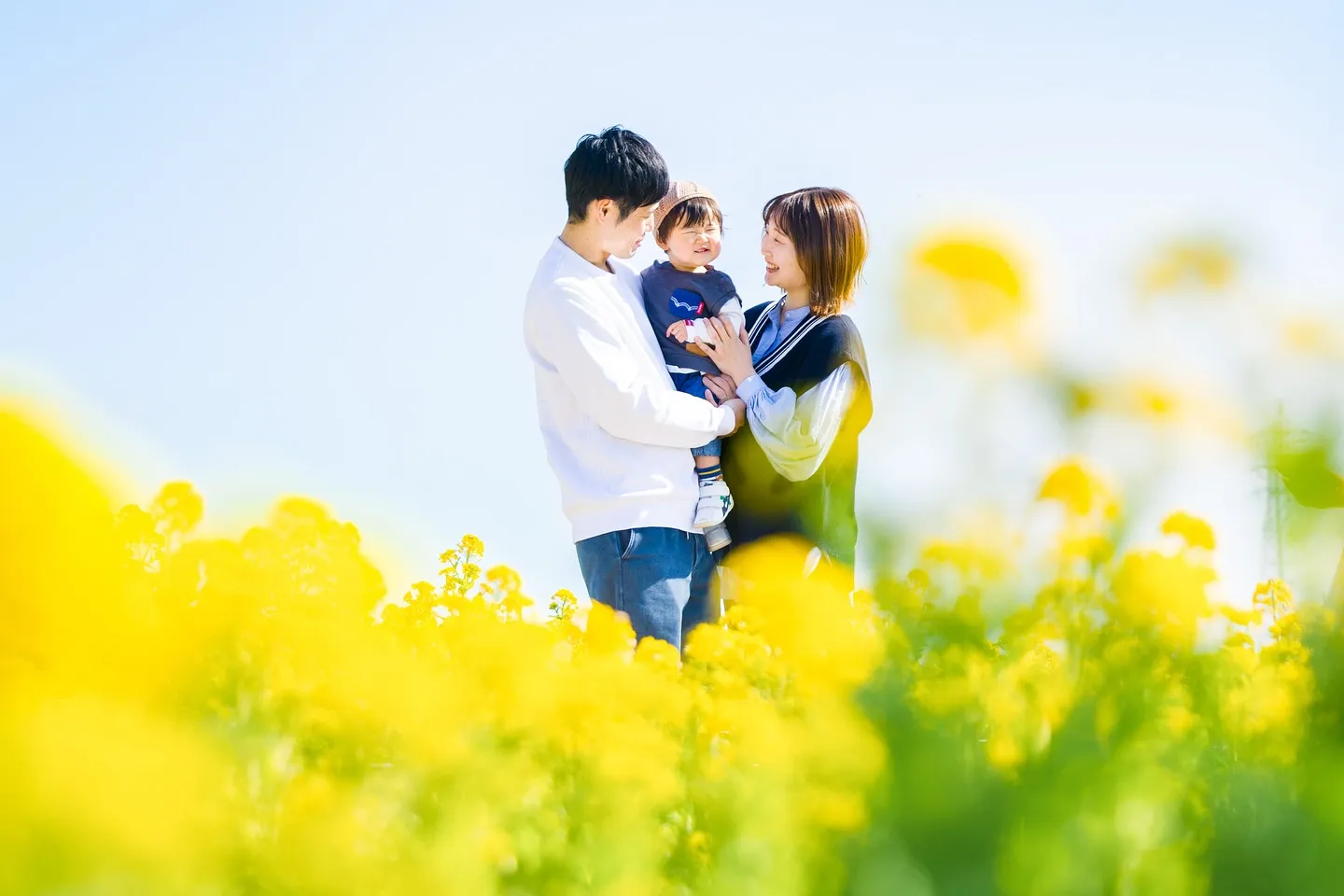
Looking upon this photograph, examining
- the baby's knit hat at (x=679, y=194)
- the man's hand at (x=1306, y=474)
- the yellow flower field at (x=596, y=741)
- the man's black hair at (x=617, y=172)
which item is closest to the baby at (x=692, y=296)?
the baby's knit hat at (x=679, y=194)

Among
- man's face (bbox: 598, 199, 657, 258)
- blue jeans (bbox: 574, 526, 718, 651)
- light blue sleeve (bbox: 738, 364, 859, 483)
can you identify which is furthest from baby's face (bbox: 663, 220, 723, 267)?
blue jeans (bbox: 574, 526, 718, 651)

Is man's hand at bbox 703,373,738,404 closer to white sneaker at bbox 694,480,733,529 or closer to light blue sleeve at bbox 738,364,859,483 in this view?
light blue sleeve at bbox 738,364,859,483

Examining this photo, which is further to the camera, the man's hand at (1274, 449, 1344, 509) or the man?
the man

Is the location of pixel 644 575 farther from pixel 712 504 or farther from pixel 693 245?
pixel 693 245

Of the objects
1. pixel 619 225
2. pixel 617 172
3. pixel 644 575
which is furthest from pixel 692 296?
pixel 644 575

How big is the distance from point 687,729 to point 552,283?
1.69m

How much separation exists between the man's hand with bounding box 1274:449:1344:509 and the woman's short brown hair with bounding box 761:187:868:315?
230 cm

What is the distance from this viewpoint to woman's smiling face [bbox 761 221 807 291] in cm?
434

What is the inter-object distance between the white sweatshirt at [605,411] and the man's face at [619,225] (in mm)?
95

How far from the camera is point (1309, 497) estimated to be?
81.8 inches

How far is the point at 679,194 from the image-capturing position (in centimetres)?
458

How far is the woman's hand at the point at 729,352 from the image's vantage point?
4.25 meters

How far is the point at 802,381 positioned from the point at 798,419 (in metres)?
0.21

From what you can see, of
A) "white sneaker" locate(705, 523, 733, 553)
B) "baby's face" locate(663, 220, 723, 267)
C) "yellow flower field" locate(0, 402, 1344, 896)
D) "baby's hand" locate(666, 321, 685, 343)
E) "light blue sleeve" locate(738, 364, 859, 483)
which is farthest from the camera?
"baby's face" locate(663, 220, 723, 267)
